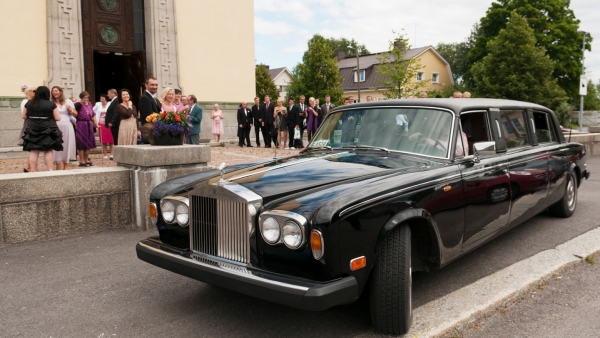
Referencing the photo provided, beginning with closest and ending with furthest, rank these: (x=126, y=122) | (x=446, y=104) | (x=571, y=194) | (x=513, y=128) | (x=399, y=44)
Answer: (x=446, y=104) < (x=513, y=128) < (x=571, y=194) < (x=126, y=122) < (x=399, y=44)

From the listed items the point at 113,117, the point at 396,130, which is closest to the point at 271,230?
the point at 396,130

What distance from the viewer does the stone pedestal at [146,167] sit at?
6.31 m

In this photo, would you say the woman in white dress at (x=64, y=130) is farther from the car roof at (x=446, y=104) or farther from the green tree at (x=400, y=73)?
the green tree at (x=400, y=73)

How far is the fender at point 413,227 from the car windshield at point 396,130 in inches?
32.5

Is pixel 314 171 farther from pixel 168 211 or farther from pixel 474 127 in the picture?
pixel 474 127

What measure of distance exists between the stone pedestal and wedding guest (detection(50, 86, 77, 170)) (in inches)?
126

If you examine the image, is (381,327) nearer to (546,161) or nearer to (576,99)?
(546,161)

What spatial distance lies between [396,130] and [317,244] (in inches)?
75.0

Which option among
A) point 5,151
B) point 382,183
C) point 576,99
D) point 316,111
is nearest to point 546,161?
point 382,183

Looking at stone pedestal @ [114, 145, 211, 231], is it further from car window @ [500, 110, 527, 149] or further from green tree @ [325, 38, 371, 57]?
green tree @ [325, 38, 371, 57]

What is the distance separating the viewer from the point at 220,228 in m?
3.34

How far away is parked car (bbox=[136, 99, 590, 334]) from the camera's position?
116 inches

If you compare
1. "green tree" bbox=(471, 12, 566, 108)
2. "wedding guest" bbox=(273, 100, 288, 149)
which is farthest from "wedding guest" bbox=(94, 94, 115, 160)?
"green tree" bbox=(471, 12, 566, 108)

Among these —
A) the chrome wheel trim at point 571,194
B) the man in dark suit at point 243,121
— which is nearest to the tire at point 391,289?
the chrome wheel trim at point 571,194
